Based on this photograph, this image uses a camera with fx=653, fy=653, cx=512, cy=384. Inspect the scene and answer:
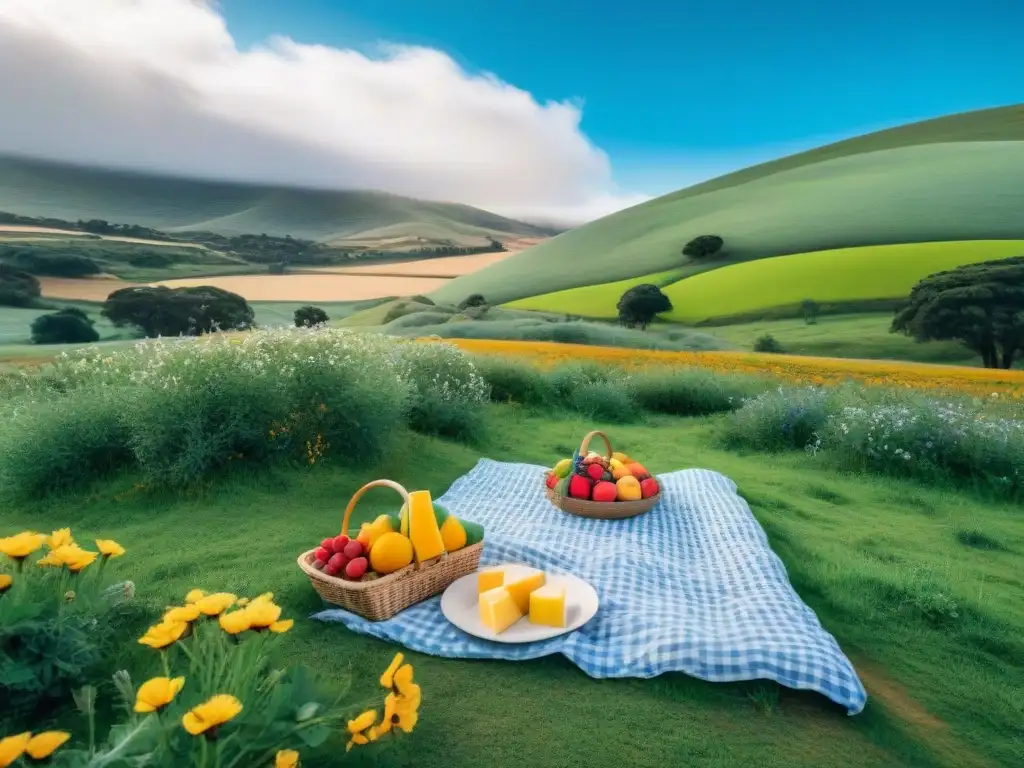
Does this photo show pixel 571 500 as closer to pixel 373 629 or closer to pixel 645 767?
pixel 373 629

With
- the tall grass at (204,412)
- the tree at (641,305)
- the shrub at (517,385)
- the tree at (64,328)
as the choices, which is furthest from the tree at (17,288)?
the tree at (641,305)

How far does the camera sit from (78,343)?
9445 mm

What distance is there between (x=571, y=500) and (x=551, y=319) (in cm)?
1242

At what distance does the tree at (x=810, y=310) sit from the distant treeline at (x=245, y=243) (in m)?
8.63

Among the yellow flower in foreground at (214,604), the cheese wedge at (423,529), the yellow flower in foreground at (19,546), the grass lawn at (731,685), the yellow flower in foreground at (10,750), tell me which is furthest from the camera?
the cheese wedge at (423,529)

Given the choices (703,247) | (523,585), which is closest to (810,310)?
(703,247)

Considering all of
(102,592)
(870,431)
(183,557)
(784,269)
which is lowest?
(183,557)

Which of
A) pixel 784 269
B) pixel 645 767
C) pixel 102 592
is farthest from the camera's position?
pixel 784 269

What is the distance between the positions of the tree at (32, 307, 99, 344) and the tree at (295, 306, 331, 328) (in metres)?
3.05

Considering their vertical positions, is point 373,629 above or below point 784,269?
below

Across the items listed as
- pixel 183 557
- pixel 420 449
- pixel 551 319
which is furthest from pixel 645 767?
pixel 551 319

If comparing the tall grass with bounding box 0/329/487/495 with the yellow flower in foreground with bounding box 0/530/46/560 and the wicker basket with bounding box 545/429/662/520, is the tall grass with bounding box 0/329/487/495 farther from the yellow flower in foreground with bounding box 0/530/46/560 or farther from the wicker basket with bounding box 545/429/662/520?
the yellow flower in foreground with bounding box 0/530/46/560

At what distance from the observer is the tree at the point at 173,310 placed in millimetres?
9742

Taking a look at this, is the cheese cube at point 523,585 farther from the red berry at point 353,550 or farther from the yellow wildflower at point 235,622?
the yellow wildflower at point 235,622
